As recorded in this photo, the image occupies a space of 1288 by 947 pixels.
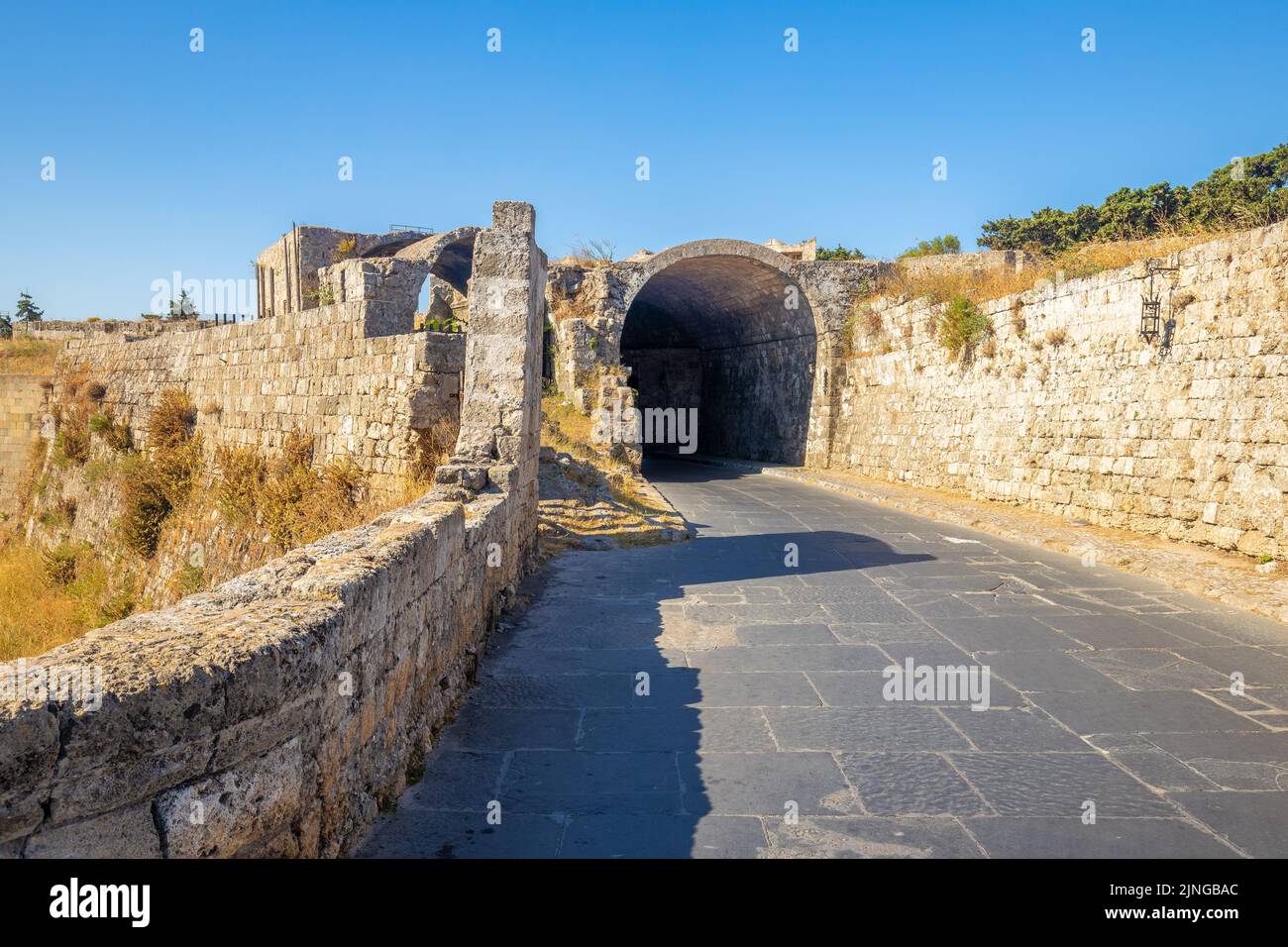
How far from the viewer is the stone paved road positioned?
10.2ft

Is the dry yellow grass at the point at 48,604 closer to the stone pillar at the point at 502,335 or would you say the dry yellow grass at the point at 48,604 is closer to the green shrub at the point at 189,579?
the green shrub at the point at 189,579

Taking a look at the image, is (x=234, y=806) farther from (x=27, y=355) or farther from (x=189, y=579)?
(x=27, y=355)

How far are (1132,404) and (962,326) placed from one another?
4.43 m

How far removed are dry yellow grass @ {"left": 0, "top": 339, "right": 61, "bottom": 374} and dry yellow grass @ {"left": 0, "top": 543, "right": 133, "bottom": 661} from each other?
1273cm

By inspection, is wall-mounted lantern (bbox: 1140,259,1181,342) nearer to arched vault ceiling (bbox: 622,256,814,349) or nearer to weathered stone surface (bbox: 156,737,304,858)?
weathered stone surface (bbox: 156,737,304,858)

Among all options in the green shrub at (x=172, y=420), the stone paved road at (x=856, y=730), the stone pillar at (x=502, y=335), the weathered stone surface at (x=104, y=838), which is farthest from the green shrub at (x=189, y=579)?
the weathered stone surface at (x=104, y=838)

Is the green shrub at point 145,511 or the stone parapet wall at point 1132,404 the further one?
the green shrub at point 145,511

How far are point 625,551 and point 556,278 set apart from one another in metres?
12.3

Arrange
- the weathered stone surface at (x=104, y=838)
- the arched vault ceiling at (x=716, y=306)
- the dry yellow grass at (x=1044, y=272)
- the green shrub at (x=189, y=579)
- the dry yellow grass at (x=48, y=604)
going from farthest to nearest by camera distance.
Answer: the arched vault ceiling at (x=716, y=306) < the dry yellow grass at (x=48, y=604) < the green shrub at (x=189, y=579) < the dry yellow grass at (x=1044, y=272) < the weathered stone surface at (x=104, y=838)

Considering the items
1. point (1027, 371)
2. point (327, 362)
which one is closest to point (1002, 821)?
point (327, 362)

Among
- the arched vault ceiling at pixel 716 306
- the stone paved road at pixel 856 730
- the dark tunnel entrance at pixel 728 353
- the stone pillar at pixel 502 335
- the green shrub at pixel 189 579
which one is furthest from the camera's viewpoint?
the dark tunnel entrance at pixel 728 353

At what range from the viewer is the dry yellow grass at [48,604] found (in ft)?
38.7

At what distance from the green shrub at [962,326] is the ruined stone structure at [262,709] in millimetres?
11229

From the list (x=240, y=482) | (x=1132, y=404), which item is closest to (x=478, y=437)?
(x=240, y=482)
